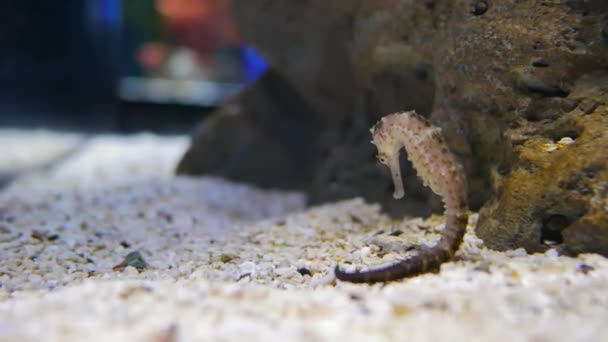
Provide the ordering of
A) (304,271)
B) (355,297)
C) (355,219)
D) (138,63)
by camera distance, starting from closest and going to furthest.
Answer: (355,297), (304,271), (355,219), (138,63)

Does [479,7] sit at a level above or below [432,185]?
above

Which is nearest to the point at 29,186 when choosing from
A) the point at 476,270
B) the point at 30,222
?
the point at 30,222

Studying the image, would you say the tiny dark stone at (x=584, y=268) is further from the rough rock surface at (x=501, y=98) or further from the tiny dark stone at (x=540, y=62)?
the tiny dark stone at (x=540, y=62)

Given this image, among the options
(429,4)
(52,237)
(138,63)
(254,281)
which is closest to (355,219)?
(254,281)

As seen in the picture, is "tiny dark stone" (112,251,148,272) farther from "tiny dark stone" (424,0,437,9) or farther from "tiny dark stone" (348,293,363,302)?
"tiny dark stone" (424,0,437,9)

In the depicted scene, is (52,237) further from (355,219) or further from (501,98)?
(501,98)

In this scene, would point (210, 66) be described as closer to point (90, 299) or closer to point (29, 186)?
point (29, 186)

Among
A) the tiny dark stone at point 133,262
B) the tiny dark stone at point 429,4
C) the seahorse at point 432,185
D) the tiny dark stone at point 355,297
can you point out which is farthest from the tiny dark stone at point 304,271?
the tiny dark stone at point 429,4
